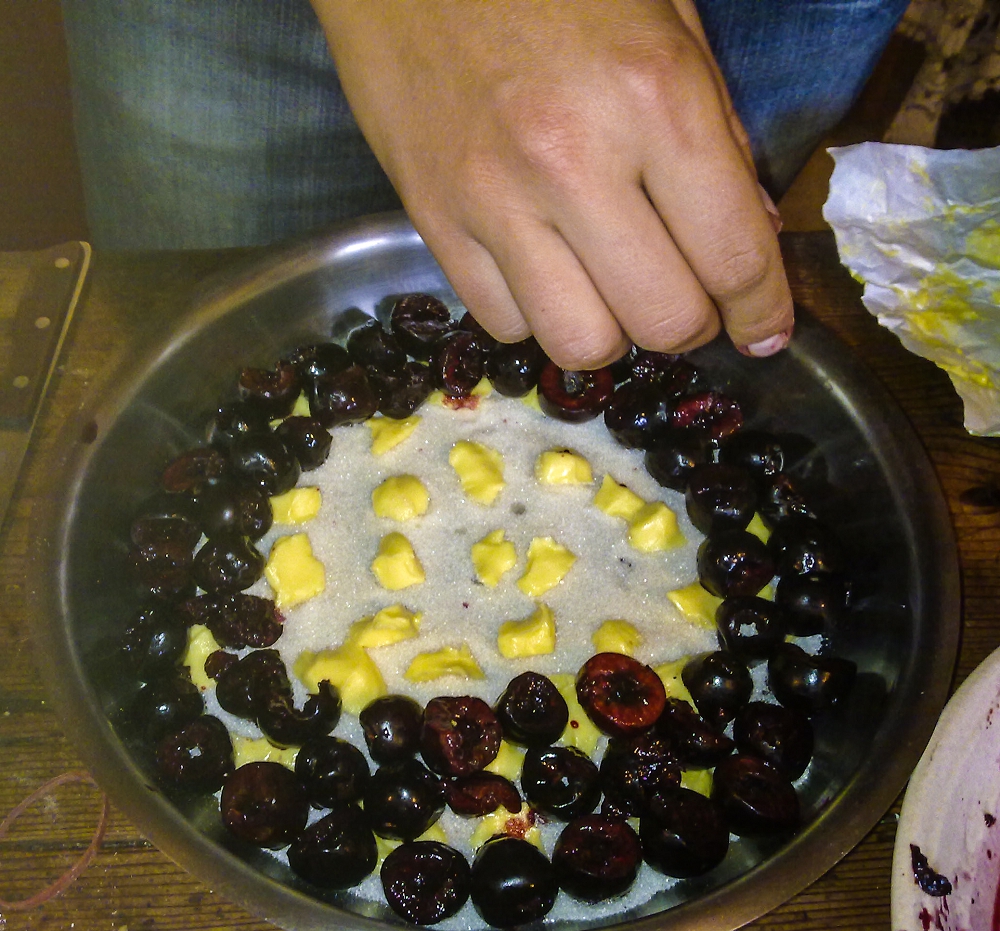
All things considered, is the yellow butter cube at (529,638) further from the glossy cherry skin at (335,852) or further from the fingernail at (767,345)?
the fingernail at (767,345)

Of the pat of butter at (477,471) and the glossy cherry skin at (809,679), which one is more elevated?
the pat of butter at (477,471)

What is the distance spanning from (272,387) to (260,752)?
Result: 0.51m

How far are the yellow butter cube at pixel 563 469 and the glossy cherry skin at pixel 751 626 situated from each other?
0.92 feet

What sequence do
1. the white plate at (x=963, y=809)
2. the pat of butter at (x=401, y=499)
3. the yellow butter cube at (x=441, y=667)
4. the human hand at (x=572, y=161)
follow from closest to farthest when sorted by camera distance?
the human hand at (x=572, y=161) < the white plate at (x=963, y=809) < the yellow butter cube at (x=441, y=667) < the pat of butter at (x=401, y=499)

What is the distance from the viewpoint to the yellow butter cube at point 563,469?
128 centimetres

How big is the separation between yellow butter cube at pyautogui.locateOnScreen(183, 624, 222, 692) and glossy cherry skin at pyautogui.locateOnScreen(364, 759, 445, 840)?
0.95 ft

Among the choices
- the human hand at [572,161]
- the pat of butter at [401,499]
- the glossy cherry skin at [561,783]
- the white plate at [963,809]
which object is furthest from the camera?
the pat of butter at [401,499]

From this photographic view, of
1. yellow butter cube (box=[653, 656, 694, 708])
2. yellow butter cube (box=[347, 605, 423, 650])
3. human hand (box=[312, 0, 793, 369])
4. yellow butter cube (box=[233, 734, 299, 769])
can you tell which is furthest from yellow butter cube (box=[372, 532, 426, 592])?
human hand (box=[312, 0, 793, 369])

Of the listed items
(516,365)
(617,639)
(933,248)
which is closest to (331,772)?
(617,639)

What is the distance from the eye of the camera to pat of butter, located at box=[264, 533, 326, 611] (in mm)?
1189

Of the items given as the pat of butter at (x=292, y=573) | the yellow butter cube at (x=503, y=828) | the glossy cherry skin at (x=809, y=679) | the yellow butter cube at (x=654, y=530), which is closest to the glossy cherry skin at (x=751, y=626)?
the glossy cherry skin at (x=809, y=679)

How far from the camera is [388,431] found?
1317 millimetres

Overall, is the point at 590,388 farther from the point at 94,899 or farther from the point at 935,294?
the point at 94,899

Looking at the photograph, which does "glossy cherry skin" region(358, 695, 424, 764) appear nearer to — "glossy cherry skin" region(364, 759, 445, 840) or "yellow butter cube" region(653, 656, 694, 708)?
"glossy cherry skin" region(364, 759, 445, 840)
